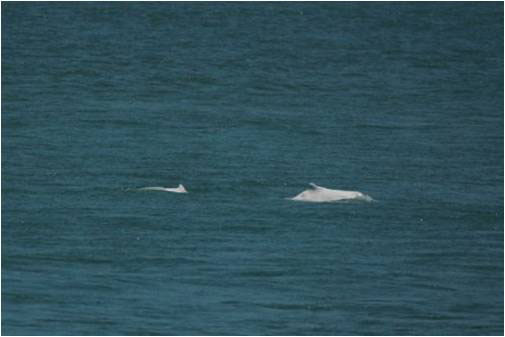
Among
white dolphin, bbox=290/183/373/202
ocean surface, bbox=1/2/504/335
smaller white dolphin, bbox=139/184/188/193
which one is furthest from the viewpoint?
smaller white dolphin, bbox=139/184/188/193

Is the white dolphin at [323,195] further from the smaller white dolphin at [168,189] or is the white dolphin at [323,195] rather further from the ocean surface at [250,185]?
the smaller white dolphin at [168,189]

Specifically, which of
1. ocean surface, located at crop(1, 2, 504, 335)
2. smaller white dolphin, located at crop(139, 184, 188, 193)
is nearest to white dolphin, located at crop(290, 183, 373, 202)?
ocean surface, located at crop(1, 2, 504, 335)

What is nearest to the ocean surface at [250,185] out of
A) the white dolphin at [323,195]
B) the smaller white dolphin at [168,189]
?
the smaller white dolphin at [168,189]

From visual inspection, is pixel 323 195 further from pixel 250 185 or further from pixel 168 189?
pixel 168 189

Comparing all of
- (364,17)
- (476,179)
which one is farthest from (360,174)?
(364,17)

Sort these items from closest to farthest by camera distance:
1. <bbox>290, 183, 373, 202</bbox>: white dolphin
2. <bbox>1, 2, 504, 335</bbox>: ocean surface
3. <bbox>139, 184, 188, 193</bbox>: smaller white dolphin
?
<bbox>1, 2, 504, 335</bbox>: ocean surface → <bbox>290, 183, 373, 202</bbox>: white dolphin → <bbox>139, 184, 188, 193</bbox>: smaller white dolphin

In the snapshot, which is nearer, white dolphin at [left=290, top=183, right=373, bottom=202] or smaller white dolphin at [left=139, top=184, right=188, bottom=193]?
white dolphin at [left=290, top=183, right=373, bottom=202]

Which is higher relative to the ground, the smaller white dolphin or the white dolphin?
the white dolphin

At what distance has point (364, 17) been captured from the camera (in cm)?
16938

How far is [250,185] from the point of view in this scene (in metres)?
70.1

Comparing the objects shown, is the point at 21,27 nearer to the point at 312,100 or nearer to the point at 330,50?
the point at 330,50

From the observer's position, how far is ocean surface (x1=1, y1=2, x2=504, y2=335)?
48.1 m

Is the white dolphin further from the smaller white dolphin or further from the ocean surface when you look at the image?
the smaller white dolphin

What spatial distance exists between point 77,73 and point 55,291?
66.7 metres
